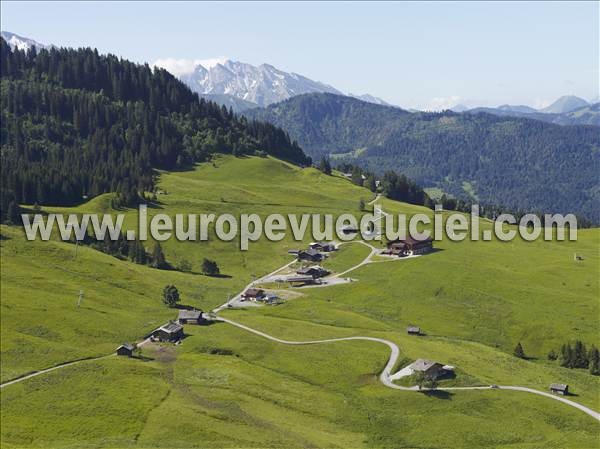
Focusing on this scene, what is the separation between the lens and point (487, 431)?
311 ft

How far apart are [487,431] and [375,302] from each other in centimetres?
6432

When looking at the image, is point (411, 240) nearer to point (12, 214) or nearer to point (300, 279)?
point (300, 279)

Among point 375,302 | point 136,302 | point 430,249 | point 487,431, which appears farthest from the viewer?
point 430,249

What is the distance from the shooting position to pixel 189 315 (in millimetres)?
135750

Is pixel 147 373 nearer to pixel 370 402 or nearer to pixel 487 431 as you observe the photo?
pixel 370 402

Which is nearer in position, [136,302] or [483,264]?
[136,302]

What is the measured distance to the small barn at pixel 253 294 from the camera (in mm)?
157925

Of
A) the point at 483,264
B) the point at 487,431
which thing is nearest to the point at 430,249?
the point at 483,264

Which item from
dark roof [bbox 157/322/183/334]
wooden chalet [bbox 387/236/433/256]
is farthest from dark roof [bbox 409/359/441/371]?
wooden chalet [bbox 387/236/433/256]

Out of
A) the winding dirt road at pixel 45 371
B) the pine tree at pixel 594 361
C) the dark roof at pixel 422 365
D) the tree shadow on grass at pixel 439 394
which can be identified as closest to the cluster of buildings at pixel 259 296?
the winding dirt road at pixel 45 371

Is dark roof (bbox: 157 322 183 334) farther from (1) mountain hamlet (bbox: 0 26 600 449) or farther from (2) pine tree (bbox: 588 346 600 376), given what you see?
(2) pine tree (bbox: 588 346 600 376)

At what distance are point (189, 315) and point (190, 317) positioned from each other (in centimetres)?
67

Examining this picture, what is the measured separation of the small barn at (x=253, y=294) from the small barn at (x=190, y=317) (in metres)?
22.9

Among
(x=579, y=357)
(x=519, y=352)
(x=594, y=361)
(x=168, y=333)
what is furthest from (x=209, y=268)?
(x=594, y=361)
